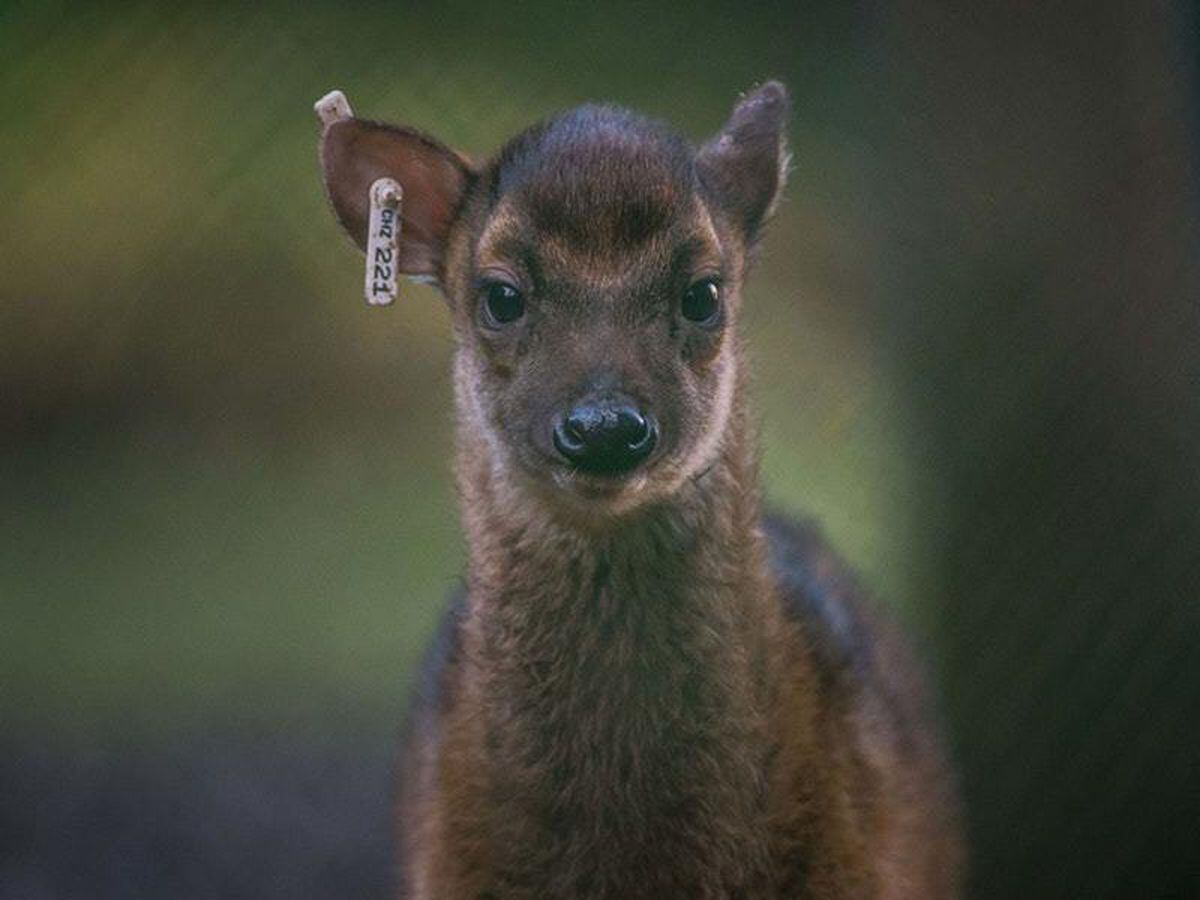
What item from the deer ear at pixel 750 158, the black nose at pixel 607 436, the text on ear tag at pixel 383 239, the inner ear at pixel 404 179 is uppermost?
the deer ear at pixel 750 158

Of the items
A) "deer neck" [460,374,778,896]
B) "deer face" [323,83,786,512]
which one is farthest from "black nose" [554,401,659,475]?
"deer neck" [460,374,778,896]

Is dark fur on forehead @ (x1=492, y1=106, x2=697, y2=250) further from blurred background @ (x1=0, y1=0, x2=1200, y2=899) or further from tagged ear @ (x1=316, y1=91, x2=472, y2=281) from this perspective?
blurred background @ (x1=0, y1=0, x2=1200, y2=899)

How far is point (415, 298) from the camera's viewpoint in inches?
106

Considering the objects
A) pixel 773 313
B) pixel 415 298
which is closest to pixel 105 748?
pixel 415 298

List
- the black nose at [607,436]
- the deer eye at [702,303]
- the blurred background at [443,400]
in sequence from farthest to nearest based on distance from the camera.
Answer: the blurred background at [443,400]
the deer eye at [702,303]
the black nose at [607,436]

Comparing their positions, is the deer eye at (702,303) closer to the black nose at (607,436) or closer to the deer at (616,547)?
the deer at (616,547)

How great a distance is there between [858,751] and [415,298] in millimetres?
1137

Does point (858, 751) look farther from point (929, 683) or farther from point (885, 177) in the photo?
point (885, 177)

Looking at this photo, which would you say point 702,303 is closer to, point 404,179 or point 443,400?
point 404,179

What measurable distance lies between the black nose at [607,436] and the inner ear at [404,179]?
318 millimetres

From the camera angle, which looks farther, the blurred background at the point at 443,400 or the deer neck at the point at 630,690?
the blurred background at the point at 443,400

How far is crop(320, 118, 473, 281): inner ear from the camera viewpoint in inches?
68.0

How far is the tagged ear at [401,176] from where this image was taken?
5.64 ft

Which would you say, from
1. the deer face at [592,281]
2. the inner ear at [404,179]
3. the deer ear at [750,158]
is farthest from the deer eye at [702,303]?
the inner ear at [404,179]
